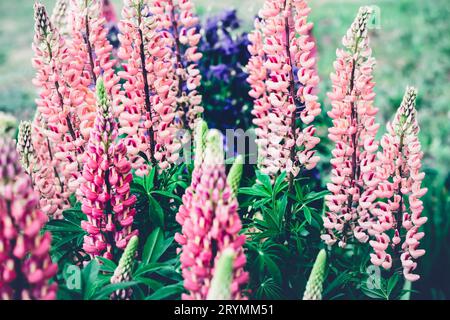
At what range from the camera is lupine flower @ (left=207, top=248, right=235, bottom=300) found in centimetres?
131

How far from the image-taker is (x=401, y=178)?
6.25ft

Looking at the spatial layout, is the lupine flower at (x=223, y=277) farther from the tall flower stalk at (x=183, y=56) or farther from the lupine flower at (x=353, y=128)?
the tall flower stalk at (x=183, y=56)

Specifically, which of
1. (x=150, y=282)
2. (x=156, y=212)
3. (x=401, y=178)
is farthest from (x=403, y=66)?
(x=150, y=282)

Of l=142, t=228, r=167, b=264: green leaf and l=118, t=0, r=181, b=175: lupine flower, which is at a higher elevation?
l=118, t=0, r=181, b=175: lupine flower

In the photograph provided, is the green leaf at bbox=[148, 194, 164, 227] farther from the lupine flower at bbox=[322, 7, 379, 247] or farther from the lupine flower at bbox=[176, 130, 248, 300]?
the lupine flower at bbox=[322, 7, 379, 247]

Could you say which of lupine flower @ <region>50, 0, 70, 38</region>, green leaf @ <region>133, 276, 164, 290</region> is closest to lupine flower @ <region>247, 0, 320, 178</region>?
green leaf @ <region>133, 276, 164, 290</region>

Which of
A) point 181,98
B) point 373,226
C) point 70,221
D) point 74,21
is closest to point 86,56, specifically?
point 74,21

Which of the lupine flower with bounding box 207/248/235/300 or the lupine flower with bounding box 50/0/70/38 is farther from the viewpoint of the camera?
the lupine flower with bounding box 50/0/70/38

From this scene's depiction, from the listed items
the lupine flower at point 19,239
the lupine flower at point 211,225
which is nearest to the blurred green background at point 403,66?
the lupine flower at point 211,225

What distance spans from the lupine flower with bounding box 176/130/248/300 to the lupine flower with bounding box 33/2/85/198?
609mm

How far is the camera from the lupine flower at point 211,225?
1.43 m
